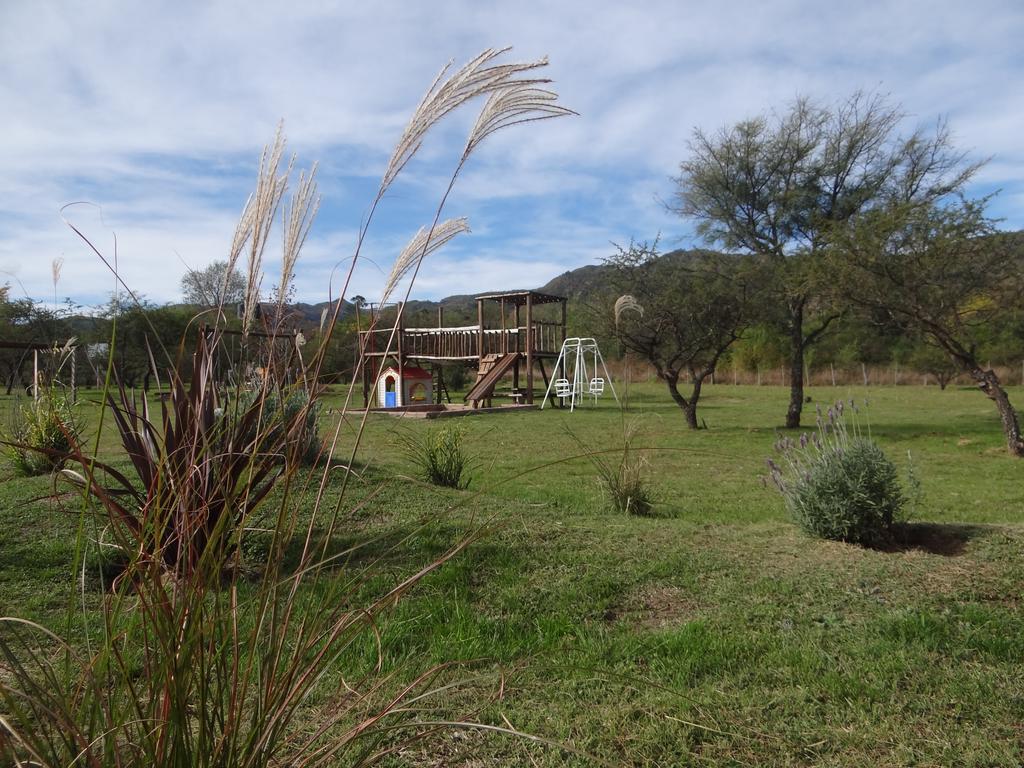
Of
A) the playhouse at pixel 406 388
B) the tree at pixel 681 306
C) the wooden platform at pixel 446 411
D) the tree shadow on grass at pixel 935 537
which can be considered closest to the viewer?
the tree shadow on grass at pixel 935 537

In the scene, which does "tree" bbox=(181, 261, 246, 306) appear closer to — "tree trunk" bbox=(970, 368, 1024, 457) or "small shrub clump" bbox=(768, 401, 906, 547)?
"small shrub clump" bbox=(768, 401, 906, 547)

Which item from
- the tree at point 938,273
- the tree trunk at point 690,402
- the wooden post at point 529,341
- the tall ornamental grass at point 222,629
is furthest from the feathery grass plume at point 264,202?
the wooden post at point 529,341

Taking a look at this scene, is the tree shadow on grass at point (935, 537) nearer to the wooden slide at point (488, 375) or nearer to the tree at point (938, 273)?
the tree at point (938, 273)

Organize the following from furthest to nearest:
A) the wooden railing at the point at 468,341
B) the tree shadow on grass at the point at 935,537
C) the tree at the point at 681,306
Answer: the wooden railing at the point at 468,341, the tree at the point at 681,306, the tree shadow on grass at the point at 935,537

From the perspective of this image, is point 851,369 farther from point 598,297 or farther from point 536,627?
point 536,627

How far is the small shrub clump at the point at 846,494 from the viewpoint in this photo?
407cm

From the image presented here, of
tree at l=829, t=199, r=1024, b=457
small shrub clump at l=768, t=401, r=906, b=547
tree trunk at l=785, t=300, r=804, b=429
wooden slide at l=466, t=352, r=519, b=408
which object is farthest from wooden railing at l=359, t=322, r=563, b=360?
small shrub clump at l=768, t=401, r=906, b=547

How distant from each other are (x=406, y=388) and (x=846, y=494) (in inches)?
659

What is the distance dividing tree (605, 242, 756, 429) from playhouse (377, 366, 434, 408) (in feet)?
23.8

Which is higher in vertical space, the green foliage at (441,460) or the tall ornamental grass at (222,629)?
the tall ornamental grass at (222,629)

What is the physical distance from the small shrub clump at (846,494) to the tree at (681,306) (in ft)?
32.3

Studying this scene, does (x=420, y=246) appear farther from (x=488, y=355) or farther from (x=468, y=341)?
(x=468, y=341)

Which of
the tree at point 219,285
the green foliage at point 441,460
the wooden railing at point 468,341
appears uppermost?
the wooden railing at point 468,341

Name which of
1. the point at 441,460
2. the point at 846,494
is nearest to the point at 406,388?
the point at 441,460
